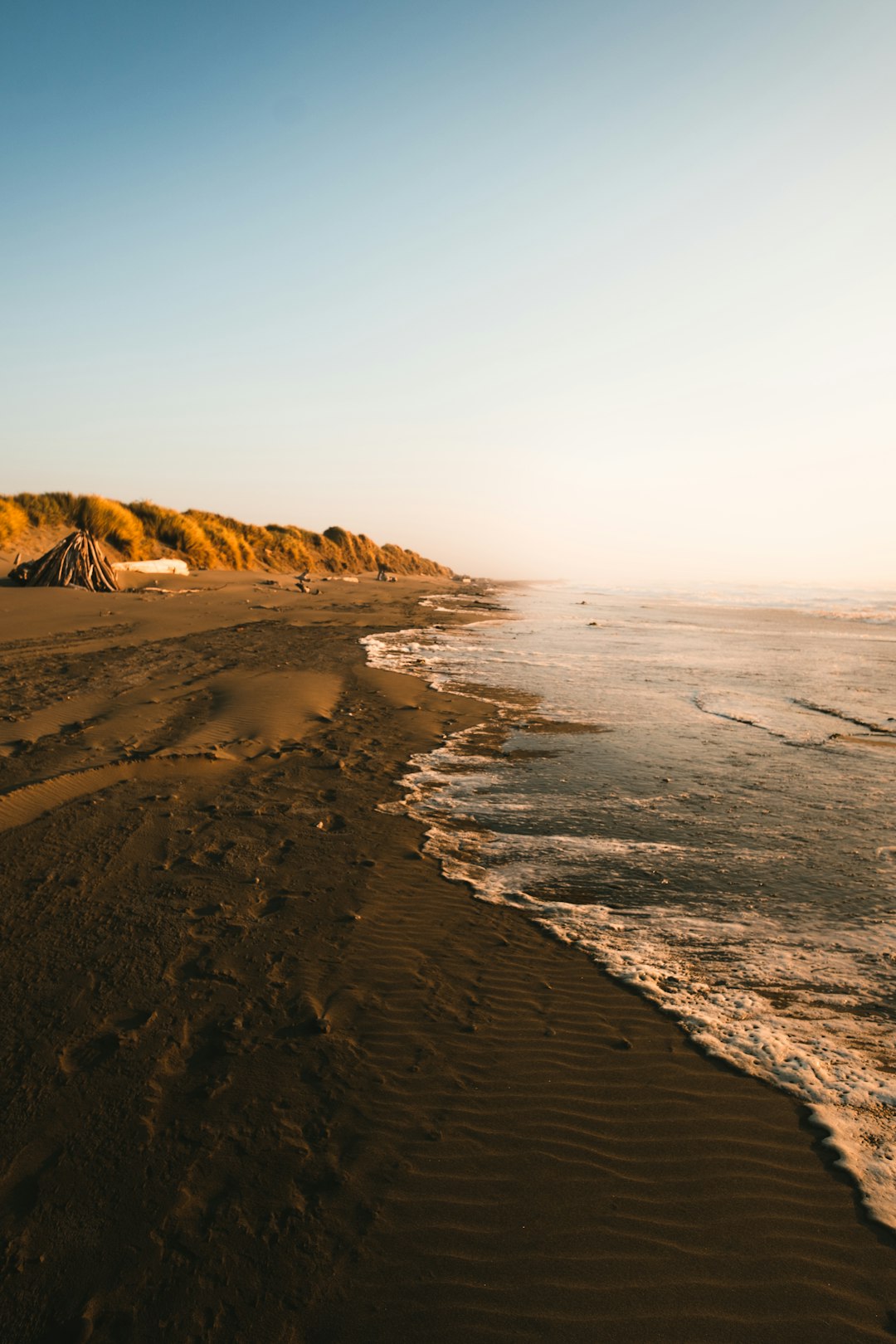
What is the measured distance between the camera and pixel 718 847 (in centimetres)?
496

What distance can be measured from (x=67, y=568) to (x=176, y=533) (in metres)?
10.1

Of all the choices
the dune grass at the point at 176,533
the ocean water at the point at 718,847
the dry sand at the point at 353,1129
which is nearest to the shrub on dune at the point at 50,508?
the dune grass at the point at 176,533

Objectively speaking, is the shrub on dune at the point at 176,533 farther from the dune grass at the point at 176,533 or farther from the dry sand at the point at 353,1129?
the dry sand at the point at 353,1129

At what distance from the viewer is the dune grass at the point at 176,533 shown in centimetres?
2220

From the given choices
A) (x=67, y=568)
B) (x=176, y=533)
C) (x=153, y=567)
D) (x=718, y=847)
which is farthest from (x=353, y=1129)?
(x=176, y=533)

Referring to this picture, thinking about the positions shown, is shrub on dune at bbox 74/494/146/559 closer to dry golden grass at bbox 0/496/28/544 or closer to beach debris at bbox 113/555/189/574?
beach debris at bbox 113/555/189/574

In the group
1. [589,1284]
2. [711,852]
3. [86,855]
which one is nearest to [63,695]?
[86,855]

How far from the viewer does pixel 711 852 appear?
4867 mm

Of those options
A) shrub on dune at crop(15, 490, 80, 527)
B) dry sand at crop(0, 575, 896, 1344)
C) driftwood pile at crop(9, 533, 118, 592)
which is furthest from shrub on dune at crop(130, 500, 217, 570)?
dry sand at crop(0, 575, 896, 1344)

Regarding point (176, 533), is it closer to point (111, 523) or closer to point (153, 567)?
point (111, 523)

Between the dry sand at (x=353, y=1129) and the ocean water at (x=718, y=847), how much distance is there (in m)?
0.27

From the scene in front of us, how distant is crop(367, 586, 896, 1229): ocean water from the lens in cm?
304

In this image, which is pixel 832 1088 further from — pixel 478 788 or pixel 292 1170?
pixel 478 788

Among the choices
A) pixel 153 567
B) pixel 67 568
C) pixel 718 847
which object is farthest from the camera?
pixel 153 567
